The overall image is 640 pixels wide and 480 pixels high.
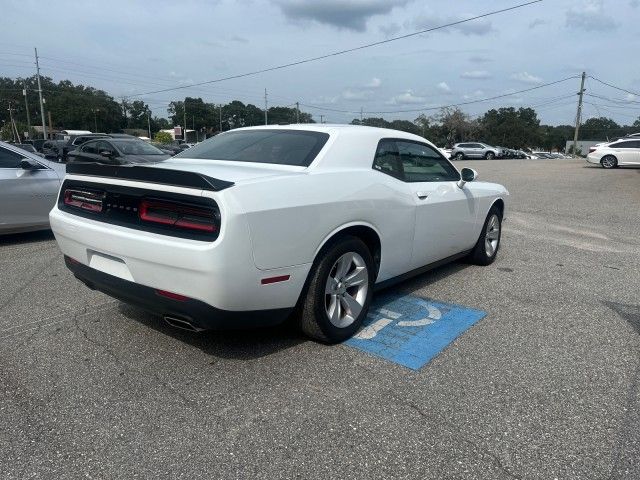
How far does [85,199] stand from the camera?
11.5 ft

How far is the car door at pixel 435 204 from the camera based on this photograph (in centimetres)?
428

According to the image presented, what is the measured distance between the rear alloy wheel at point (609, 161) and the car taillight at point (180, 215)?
27.3m

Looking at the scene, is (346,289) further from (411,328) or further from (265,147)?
(265,147)

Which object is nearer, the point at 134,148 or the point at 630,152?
the point at 134,148

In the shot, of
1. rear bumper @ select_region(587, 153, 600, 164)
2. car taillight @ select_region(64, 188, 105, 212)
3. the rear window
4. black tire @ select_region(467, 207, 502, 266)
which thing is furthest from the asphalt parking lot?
rear bumper @ select_region(587, 153, 600, 164)

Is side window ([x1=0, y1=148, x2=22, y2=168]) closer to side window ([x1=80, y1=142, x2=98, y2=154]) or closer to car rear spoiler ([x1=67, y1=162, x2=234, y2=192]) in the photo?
car rear spoiler ([x1=67, y1=162, x2=234, y2=192])

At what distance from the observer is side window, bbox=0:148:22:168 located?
6770 mm

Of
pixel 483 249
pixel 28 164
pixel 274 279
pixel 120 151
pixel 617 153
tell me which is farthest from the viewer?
pixel 617 153

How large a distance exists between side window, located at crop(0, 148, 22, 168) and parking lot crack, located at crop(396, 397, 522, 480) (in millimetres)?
6377

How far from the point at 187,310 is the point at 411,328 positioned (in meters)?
1.81

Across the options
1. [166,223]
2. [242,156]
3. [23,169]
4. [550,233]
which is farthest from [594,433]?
[23,169]

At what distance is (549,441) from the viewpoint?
8.25ft

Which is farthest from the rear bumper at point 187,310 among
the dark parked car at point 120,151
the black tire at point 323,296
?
the dark parked car at point 120,151

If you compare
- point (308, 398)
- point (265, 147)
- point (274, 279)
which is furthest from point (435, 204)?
point (308, 398)
